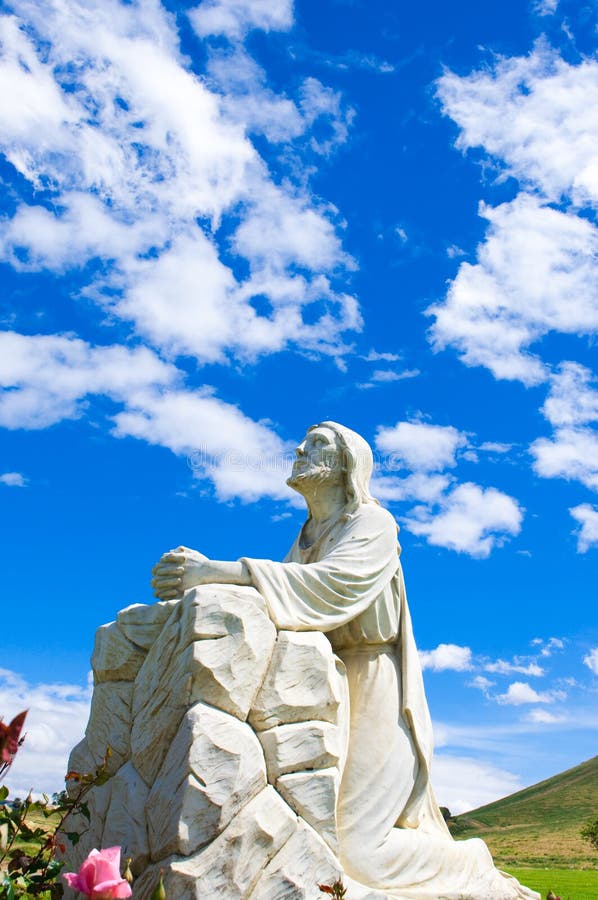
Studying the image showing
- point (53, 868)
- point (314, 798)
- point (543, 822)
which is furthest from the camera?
point (543, 822)

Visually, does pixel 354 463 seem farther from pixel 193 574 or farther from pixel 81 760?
pixel 81 760

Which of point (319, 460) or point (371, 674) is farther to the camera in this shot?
point (319, 460)

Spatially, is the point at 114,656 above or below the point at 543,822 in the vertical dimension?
above

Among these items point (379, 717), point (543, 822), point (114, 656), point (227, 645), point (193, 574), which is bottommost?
point (543, 822)

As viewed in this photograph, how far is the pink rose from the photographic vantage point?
2.03 meters

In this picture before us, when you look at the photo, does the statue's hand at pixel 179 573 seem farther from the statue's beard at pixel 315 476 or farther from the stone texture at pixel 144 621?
the statue's beard at pixel 315 476

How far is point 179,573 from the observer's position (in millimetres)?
5656

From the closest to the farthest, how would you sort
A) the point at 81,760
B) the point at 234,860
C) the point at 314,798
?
the point at 234,860 → the point at 314,798 → the point at 81,760

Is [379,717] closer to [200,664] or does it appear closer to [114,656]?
[200,664]

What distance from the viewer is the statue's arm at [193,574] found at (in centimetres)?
562

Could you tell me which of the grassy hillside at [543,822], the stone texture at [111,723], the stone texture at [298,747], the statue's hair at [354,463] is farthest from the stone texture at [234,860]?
the grassy hillside at [543,822]

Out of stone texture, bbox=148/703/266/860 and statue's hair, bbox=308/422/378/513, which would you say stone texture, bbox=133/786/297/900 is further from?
statue's hair, bbox=308/422/378/513

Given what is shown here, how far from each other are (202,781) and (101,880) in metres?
2.70

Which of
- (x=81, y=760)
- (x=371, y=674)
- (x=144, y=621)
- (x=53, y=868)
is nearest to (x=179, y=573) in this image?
(x=144, y=621)
